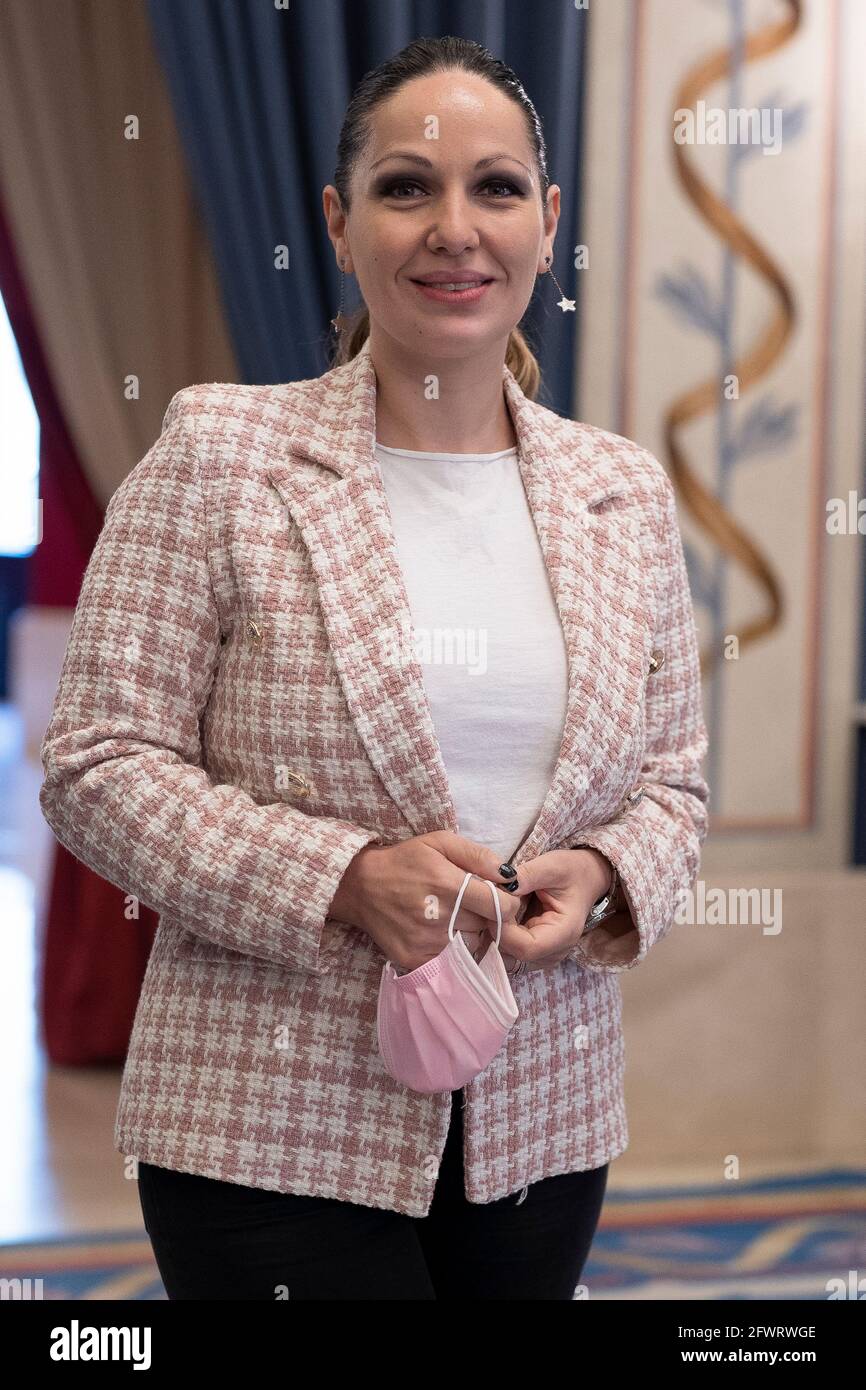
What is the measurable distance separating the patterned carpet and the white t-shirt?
1679 millimetres

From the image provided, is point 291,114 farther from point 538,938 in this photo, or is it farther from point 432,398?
point 538,938

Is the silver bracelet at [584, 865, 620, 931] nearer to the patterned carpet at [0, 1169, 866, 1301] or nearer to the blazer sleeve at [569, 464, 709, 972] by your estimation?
the blazer sleeve at [569, 464, 709, 972]

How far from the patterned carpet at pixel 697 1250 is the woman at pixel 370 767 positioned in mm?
1477

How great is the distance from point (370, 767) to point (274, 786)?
0.30 feet

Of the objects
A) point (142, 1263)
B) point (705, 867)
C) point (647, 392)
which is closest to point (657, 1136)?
point (705, 867)

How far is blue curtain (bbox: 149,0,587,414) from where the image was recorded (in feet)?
9.84

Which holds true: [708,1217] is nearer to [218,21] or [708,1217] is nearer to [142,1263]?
[142,1263]

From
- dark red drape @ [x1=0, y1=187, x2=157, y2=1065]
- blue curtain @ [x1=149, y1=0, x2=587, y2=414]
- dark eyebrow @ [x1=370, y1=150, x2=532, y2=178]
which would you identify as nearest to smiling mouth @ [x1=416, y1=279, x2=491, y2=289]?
dark eyebrow @ [x1=370, y1=150, x2=532, y2=178]

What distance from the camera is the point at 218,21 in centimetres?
304

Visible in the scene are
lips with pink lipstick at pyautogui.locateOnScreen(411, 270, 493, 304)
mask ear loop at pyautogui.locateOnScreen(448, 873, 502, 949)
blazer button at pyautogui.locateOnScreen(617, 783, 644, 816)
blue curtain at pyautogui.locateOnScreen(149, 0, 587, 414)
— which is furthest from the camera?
blue curtain at pyautogui.locateOnScreen(149, 0, 587, 414)

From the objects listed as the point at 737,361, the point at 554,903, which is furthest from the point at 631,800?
the point at 737,361

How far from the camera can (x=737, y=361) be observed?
128 inches

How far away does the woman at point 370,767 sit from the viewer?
1353 mm

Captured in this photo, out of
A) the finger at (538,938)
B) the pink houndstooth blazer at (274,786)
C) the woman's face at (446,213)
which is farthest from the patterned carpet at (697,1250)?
the woman's face at (446,213)
